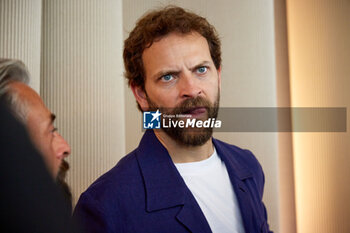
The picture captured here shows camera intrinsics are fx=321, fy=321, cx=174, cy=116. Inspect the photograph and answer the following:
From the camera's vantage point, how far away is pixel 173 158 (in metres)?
1.12

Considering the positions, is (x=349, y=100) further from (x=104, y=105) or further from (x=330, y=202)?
(x=104, y=105)

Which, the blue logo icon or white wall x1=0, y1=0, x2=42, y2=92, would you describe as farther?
the blue logo icon

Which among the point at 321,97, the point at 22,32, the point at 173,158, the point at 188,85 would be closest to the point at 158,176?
the point at 173,158

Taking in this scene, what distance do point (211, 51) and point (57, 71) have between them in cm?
55

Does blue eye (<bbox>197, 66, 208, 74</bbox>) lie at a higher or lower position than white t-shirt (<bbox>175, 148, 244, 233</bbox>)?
higher

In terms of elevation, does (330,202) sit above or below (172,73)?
below

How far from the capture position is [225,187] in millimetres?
1169

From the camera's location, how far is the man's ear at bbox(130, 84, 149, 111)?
3.67 ft

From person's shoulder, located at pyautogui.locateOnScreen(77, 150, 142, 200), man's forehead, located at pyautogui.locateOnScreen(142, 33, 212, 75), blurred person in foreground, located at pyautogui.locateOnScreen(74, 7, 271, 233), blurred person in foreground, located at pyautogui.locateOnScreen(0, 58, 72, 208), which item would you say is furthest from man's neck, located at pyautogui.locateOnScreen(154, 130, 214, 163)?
blurred person in foreground, located at pyautogui.locateOnScreen(0, 58, 72, 208)

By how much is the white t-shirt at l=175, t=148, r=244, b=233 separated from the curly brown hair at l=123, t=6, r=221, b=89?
35 centimetres

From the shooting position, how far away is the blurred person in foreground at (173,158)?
101cm

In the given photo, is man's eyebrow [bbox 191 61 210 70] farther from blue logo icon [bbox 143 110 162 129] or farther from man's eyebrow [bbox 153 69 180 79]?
blue logo icon [bbox 143 110 162 129]

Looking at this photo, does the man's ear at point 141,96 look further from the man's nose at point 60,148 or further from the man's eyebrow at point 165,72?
the man's nose at point 60,148

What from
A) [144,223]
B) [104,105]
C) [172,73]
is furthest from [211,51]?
[144,223]
